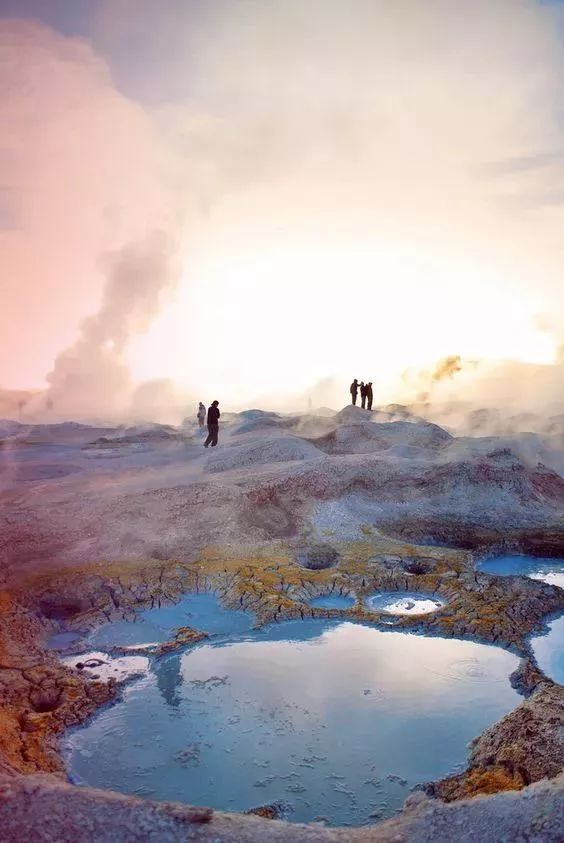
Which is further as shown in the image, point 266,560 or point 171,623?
point 266,560

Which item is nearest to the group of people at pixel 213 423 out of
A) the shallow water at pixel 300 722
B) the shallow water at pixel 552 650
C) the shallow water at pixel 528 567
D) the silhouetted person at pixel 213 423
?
the silhouetted person at pixel 213 423

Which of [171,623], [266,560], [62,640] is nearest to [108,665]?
[62,640]

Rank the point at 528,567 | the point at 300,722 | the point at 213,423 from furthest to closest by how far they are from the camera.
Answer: the point at 213,423
the point at 528,567
the point at 300,722

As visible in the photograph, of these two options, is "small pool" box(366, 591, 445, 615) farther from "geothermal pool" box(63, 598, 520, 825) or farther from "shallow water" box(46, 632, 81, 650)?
"shallow water" box(46, 632, 81, 650)

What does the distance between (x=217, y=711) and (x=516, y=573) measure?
35.3 ft

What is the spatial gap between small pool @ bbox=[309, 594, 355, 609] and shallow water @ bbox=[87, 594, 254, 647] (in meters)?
1.63

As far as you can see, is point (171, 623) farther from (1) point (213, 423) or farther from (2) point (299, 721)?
(1) point (213, 423)

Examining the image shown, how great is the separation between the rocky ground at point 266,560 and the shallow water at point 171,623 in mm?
324

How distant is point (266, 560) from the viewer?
16406mm

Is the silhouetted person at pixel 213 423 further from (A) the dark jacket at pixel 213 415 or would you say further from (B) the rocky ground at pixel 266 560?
(B) the rocky ground at pixel 266 560

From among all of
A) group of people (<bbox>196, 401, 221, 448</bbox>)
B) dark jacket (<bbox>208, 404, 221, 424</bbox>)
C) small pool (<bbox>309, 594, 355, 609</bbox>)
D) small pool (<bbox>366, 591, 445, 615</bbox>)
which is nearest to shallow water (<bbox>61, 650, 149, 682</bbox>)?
small pool (<bbox>309, 594, 355, 609</bbox>)

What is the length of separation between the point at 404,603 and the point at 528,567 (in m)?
5.65

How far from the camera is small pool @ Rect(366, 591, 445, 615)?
14.0 meters

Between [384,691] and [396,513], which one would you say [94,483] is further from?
Result: [384,691]
